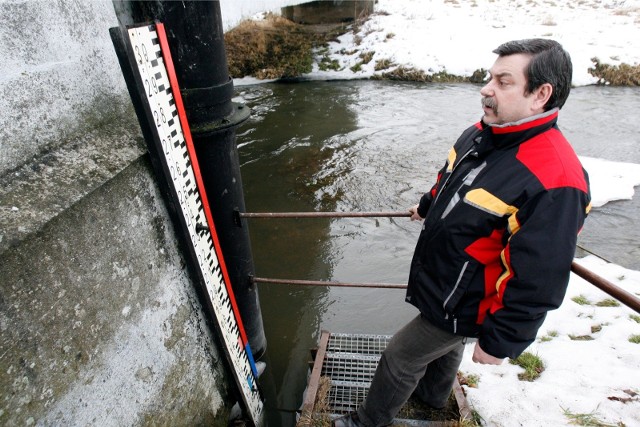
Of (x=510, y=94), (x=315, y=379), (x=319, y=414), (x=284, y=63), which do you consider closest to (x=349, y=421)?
(x=319, y=414)

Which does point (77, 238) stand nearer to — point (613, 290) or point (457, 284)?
point (457, 284)

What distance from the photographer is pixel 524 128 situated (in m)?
1.54

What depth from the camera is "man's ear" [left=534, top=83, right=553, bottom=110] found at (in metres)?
1.50

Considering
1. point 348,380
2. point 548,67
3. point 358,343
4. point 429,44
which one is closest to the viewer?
point 548,67

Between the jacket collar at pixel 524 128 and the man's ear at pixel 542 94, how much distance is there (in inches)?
1.6

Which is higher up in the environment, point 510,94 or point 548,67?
point 548,67

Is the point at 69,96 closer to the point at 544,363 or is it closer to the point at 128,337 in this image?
the point at 128,337

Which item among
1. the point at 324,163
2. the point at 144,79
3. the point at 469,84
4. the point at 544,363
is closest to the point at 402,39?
the point at 469,84

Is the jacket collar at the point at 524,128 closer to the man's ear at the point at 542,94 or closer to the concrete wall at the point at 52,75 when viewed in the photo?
the man's ear at the point at 542,94

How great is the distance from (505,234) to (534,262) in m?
0.17

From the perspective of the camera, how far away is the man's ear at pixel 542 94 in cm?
150

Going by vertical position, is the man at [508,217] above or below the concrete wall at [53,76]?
below

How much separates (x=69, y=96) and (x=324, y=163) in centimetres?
659

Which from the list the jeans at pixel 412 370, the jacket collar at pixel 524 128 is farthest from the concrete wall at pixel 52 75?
the jeans at pixel 412 370
